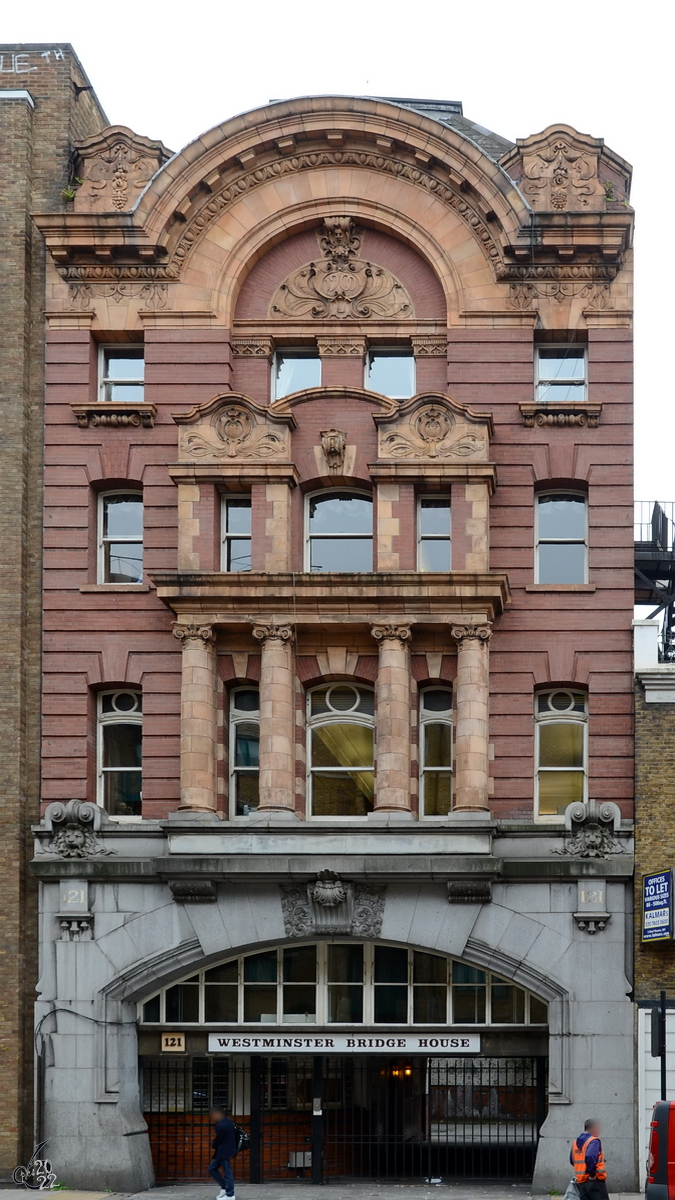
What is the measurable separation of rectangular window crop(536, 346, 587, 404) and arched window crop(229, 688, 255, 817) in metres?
7.73

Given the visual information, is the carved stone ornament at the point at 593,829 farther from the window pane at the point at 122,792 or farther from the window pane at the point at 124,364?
the window pane at the point at 124,364

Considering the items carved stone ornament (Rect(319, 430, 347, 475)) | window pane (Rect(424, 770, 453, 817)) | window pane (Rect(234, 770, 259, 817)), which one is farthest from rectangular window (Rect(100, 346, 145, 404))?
window pane (Rect(424, 770, 453, 817))

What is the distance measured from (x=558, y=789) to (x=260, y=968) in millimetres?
6151

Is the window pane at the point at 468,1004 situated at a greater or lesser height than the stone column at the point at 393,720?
lesser

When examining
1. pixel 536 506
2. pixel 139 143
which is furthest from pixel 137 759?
pixel 139 143

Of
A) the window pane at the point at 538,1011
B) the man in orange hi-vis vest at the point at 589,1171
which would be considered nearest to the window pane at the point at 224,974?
the window pane at the point at 538,1011

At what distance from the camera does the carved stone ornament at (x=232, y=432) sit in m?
31.9

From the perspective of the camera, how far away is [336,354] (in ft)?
108

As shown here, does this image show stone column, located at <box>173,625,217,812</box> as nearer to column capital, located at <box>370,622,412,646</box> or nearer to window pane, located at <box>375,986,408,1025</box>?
column capital, located at <box>370,622,412,646</box>

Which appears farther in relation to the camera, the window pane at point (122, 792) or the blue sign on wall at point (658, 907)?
the window pane at point (122, 792)

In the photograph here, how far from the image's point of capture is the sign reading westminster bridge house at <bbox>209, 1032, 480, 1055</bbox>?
101ft

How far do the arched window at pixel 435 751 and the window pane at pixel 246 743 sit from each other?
2.96 metres

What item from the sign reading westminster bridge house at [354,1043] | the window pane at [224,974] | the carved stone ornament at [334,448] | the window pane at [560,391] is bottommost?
the sign reading westminster bridge house at [354,1043]

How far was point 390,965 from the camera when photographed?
31578 millimetres
